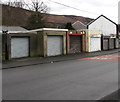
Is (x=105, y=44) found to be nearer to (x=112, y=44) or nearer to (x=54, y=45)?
(x=112, y=44)

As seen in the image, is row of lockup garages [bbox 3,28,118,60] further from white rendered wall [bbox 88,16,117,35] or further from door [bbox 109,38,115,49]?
white rendered wall [bbox 88,16,117,35]

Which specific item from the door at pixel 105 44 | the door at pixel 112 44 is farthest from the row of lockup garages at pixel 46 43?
the door at pixel 112 44

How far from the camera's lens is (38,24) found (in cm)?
4006

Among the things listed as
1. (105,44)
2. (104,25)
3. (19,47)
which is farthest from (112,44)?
(19,47)

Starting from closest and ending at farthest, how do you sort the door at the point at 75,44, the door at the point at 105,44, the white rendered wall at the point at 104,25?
the door at the point at 75,44
the door at the point at 105,44
the white rendered wall at the point at 104,25

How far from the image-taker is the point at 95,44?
30.7 m

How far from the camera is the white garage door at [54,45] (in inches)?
900

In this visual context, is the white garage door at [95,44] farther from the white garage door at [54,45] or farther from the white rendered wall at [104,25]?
the white rendered wall at [104,25]

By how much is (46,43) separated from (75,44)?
18.9 ft

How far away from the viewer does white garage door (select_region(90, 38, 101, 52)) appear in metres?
29.4

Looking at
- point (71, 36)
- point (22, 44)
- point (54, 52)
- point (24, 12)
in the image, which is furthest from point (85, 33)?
point (24, 12)

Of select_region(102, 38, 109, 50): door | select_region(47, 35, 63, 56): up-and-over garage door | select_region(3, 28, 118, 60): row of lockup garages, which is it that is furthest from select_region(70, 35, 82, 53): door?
select_region(102, 38, 109, 50): door

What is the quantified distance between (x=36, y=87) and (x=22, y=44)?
574 inches

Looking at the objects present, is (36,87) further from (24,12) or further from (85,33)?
(24,12)
